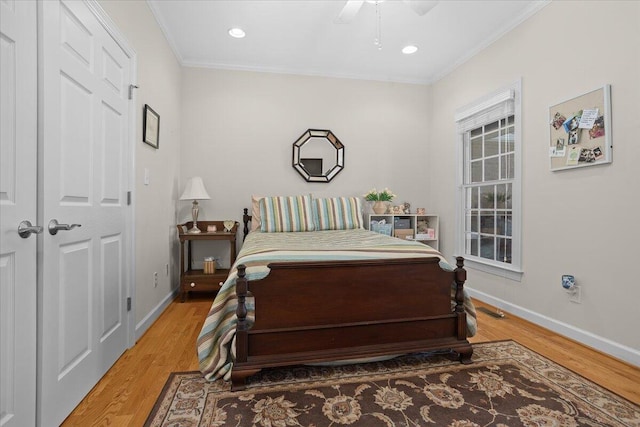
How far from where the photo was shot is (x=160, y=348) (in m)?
2.28

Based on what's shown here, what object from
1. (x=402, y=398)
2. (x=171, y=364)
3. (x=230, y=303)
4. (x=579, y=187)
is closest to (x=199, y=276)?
→ (x=171, y=364)

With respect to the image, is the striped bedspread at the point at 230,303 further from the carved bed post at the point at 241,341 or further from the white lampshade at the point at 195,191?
the white lampshade at the point at 195,191

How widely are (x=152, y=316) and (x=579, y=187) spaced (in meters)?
3.56

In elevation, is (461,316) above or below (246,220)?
below

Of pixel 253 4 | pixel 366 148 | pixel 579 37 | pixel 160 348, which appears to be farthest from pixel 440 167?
pixel 160 348

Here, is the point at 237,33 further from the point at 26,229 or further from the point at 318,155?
the point at 26,229

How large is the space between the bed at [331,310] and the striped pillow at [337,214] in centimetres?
148

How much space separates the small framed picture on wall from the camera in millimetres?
2527

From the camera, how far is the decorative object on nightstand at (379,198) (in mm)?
4022

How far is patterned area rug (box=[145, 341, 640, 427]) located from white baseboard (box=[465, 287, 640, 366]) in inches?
19.5

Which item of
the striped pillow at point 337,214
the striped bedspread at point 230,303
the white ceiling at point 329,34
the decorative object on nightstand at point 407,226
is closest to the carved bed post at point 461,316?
the striped bedspread at point 230,303

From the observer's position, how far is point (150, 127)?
2.67 meters

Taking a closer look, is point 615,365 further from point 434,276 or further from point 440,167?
point 440,167

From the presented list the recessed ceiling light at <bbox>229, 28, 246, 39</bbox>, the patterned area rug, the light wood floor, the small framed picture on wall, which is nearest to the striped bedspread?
the patterned area rug
